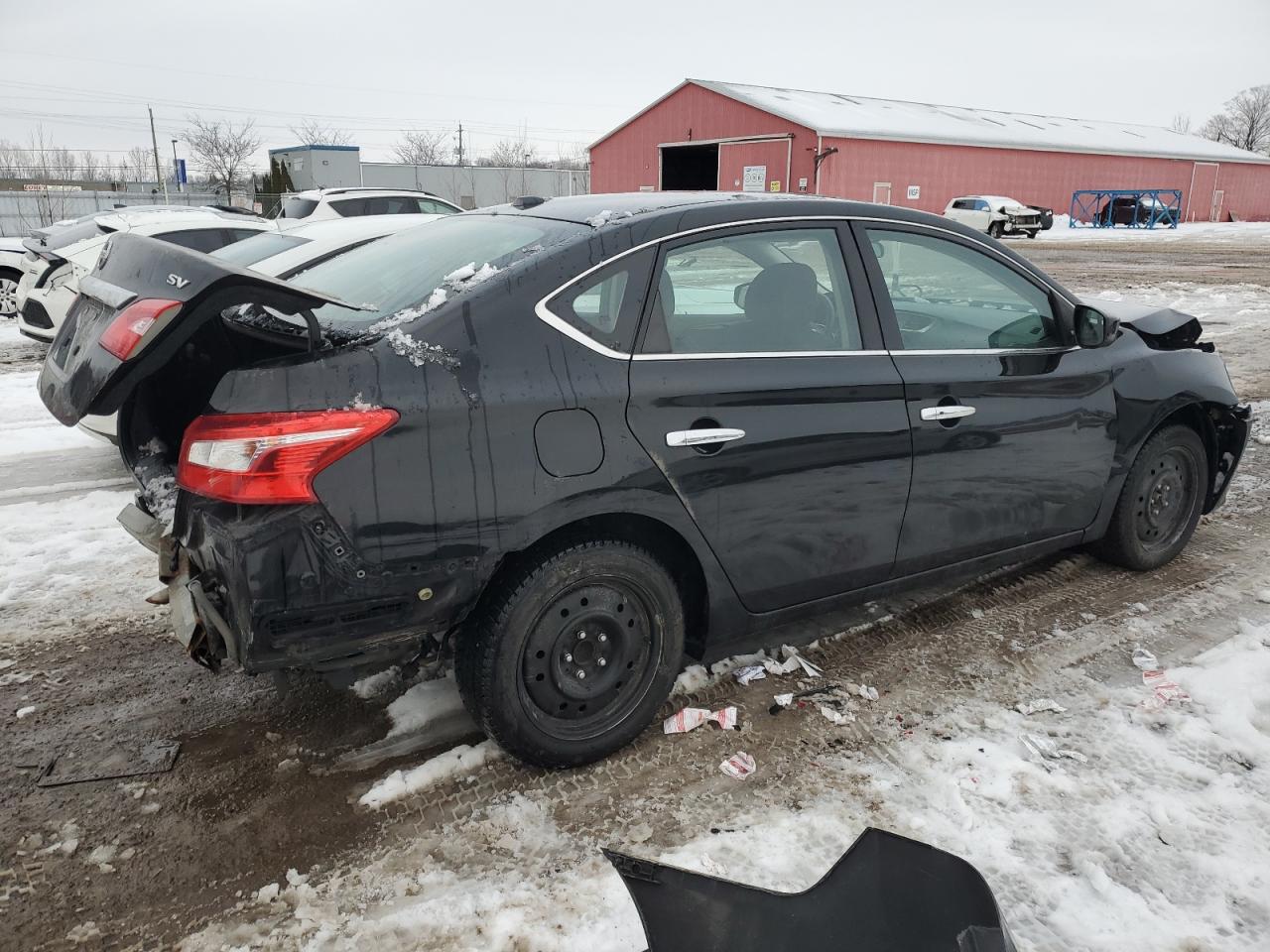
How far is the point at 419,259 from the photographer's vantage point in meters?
3.05

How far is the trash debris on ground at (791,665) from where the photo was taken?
3.46 metres

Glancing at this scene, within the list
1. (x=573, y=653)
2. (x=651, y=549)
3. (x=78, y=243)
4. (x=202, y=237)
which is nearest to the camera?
(x=573, y=653)

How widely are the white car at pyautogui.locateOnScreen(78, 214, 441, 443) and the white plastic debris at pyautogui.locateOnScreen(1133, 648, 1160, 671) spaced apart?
3366mm

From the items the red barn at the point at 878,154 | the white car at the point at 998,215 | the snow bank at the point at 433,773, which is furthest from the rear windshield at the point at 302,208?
the white car at the point at 998,215

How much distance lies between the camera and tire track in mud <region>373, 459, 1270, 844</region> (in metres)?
2.73

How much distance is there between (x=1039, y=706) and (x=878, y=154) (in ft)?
111

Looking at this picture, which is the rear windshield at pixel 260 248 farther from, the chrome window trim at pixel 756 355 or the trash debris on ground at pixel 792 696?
the trash debris on ground at pixel 792 696

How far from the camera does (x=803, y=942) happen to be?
6.69ft

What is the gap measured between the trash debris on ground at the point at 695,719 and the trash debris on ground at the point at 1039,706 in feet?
3.36

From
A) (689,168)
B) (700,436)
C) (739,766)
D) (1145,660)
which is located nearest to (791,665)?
(739,766)

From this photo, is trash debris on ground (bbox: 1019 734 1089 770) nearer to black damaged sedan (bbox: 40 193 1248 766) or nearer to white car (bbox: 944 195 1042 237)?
black damaged sedan (bbox: 40 193 1248 766)

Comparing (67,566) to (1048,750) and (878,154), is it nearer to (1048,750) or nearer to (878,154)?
(1048,750)

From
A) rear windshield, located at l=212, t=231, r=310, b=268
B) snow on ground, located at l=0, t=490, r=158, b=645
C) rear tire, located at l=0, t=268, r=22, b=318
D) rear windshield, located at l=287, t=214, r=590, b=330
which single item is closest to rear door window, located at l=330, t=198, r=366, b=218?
rear tire, located at l=0, t=268, r=22, b=318

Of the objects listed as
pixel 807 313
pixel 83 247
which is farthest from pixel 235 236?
pixel 807 313
